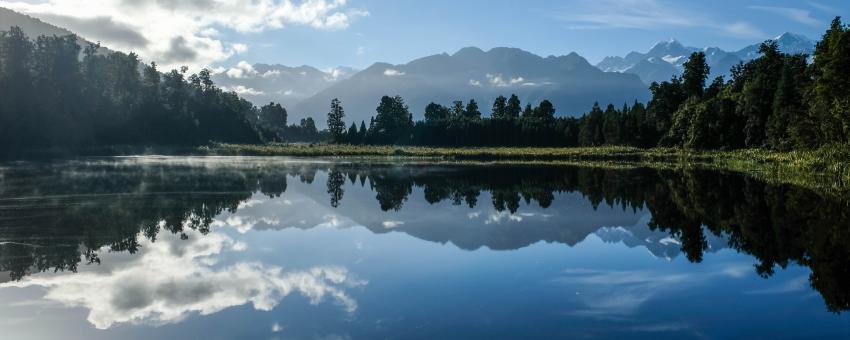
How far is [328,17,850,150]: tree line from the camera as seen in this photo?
200 ft

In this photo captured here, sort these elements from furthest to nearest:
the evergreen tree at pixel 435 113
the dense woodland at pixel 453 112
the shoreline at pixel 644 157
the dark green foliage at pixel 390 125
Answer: the evergreen tree at pixel 435 113, the dark green foliage at pixel 390 125, the dense woodland at pixel 453 112, the shoreline at pixel 644 157

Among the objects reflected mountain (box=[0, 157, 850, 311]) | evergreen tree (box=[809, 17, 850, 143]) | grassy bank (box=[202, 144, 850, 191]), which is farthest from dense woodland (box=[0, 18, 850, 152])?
reflected mountain (box=[0, 157, 850, 311])

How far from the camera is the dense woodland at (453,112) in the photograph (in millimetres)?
69250

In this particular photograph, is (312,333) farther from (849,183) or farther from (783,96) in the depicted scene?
(783,96)

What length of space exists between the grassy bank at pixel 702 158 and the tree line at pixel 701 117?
356 cm

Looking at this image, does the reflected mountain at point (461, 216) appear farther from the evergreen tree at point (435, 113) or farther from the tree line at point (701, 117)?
the evergreen tree at point (435, 113)

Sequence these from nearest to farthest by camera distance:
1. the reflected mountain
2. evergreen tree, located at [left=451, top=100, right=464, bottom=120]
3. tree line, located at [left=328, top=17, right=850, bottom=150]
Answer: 1. the reflected mountain
2. tree line, located at [left=328, top=17, right=850, bottom=150]
3. evergreen tree, located at [left=451, top=100, right=464, bottom=120]

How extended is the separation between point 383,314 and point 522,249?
774cm

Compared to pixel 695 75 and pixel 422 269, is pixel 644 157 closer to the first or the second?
pixel 695 75

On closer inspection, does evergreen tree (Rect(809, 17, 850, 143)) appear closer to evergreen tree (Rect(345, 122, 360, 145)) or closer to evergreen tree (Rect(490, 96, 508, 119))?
evergreen tree (Rect(345, 122, 360, 145))

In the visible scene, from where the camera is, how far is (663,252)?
1723 centimetres

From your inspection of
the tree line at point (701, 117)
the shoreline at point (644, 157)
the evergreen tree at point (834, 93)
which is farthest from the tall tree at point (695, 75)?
the evergreen tree at point (834, 93)

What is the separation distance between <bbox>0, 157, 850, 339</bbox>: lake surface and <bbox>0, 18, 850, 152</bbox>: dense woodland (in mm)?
45086

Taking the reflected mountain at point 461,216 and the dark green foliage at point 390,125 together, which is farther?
the dark green foliage at point 390,125
